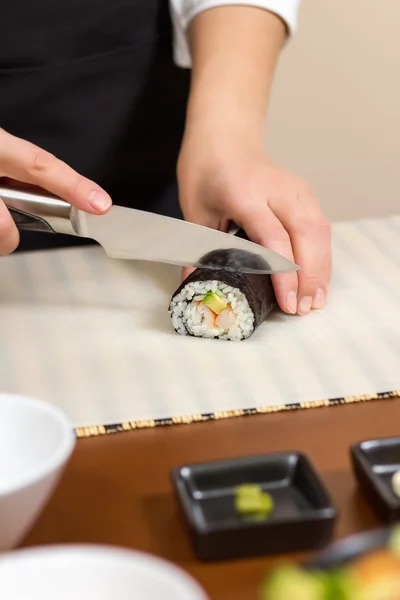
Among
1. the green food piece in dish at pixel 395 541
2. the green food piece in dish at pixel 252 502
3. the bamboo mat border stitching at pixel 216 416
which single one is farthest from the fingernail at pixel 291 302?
the green food piece in dish at pixel 395 541

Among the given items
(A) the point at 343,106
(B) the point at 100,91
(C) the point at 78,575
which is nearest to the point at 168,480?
(C) the point at 78,575

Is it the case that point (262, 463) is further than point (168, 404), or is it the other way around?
point (168, 404)

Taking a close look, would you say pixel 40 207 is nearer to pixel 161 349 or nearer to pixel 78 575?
pixel 161 349

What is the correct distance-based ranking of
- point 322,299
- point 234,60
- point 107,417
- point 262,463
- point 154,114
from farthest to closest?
point 154,114 < point 234,60 < point 322,299 < point 107,417 < point 262,463

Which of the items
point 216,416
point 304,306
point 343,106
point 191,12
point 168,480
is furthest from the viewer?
point 343,106

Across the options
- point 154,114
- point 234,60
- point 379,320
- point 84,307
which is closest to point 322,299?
point 379,320

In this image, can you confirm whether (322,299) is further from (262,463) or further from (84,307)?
(262,463)

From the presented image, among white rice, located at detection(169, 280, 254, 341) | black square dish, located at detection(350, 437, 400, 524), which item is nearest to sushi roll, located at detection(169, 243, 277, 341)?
white rice, located at detection(169, 280, 254, 341)
